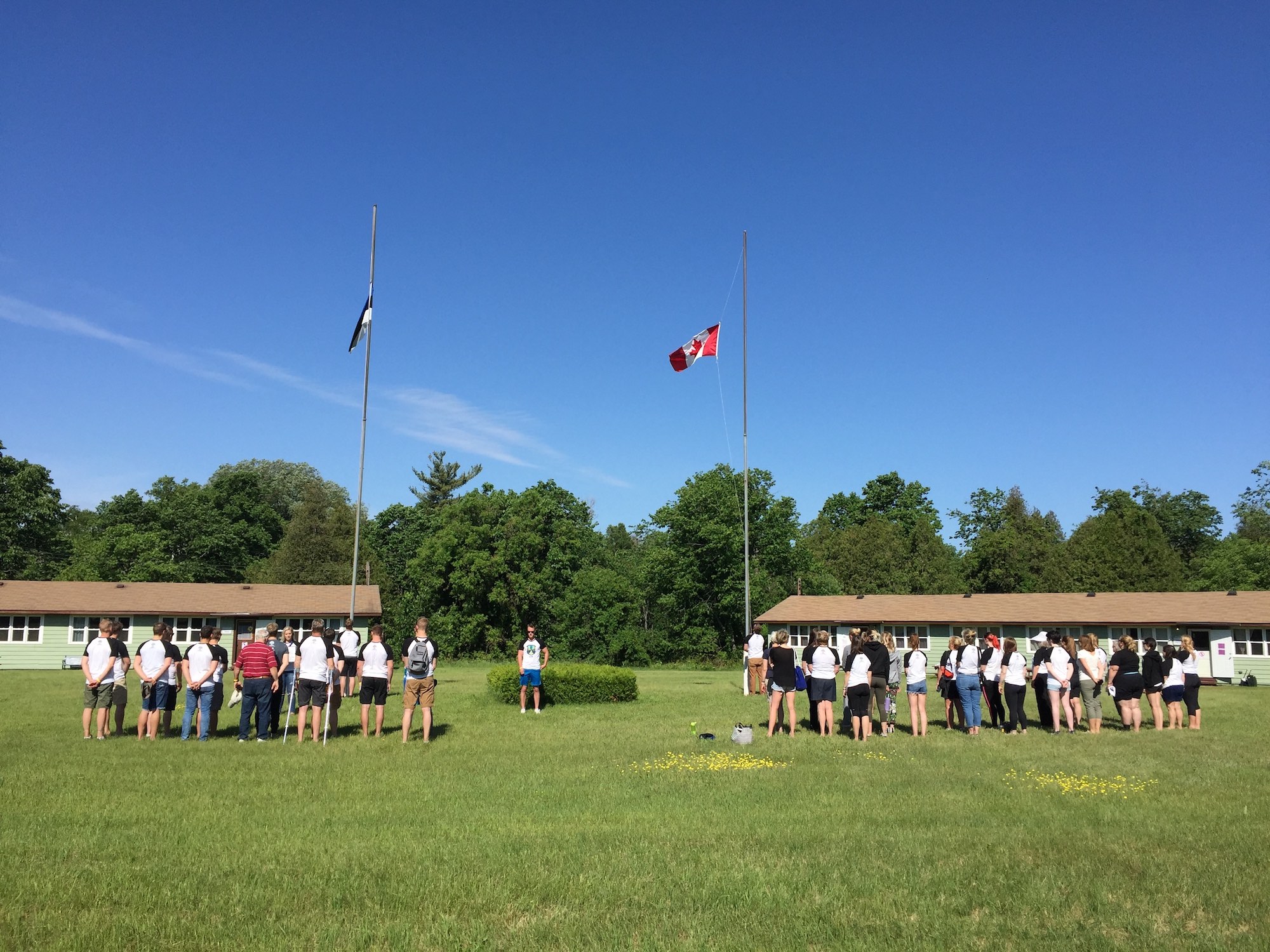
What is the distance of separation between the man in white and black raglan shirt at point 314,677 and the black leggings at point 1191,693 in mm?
14851

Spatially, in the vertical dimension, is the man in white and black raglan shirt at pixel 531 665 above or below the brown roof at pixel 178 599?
below

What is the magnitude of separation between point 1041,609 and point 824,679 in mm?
34075

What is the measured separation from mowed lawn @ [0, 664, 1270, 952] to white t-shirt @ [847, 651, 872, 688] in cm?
158

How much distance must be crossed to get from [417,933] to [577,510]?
60.4 m

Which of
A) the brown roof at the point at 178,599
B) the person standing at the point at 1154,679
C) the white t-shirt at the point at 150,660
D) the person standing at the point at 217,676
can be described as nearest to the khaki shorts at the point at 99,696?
the white t-shirt at the point at 150,660

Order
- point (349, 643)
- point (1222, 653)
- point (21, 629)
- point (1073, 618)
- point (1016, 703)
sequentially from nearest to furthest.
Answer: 1. point (1016, 703)
2. point (349, 643)
3. point (1222, 653)
4. point (21, 629)
5. point (1073, 618)

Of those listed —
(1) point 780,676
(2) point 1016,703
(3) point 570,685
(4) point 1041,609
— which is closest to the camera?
(1) point 780,676

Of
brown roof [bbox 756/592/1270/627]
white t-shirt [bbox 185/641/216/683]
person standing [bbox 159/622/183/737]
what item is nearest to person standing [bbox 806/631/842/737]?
white t-shirt [bbox 185/641/216/683]

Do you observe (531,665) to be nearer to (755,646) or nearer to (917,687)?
(755,646)

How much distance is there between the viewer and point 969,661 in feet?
51.8

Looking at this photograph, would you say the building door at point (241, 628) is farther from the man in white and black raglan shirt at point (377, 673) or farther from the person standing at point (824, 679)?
the person standing at point (824, 679)

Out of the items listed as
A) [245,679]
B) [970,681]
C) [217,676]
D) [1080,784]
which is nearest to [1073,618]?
[970,681]

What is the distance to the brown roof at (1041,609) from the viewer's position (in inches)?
1593

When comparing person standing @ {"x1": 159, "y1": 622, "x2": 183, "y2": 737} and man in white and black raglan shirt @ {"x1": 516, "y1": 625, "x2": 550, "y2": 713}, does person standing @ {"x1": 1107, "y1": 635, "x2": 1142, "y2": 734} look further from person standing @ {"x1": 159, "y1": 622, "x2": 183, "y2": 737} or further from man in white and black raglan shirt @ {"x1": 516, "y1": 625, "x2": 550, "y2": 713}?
person standing @ {"x1": 159, "y1": 622, "x2": 183, "y2": 737}
